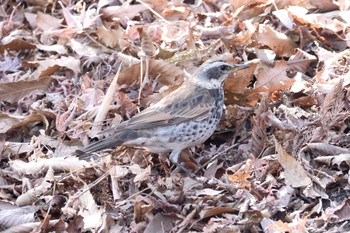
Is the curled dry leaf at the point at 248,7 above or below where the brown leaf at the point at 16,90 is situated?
above

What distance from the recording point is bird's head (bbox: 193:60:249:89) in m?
6.57

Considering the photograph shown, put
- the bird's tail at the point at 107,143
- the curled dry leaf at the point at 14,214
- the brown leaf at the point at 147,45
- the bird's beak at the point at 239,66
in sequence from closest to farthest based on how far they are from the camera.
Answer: the curled dry leaf at the point at 14,214 < the bird's tail at the point at 107,143 < the bird's beak at the point at 239,66 < the brown leaf at the point at 147,45

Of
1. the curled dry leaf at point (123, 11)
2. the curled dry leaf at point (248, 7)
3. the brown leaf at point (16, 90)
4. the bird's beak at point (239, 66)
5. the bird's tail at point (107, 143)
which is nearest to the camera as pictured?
the bird's tail at point (107, 143)

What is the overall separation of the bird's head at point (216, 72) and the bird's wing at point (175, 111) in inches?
3.9

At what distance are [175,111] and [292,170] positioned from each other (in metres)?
1.15

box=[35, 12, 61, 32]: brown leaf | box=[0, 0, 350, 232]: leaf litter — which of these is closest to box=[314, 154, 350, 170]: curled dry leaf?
box=[0, 0, 350, 232]: leaf litter

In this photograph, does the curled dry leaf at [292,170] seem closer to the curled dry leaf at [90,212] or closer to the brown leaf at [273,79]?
the brown leaf at [273,79]

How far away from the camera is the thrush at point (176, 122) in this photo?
6129 mm

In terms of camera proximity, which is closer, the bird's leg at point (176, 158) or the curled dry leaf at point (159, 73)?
the bird's leg at point (176, 158)

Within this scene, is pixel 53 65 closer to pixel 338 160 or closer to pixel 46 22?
pixel 46 22

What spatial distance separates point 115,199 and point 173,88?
1434 mm

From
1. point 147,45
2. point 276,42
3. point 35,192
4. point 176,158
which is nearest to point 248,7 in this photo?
point 276,42

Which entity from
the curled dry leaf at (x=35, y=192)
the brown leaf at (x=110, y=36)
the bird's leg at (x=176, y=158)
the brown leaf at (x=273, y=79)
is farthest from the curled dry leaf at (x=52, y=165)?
the brown leaf at (x=110, y=36)

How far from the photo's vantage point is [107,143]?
5.98 metres
